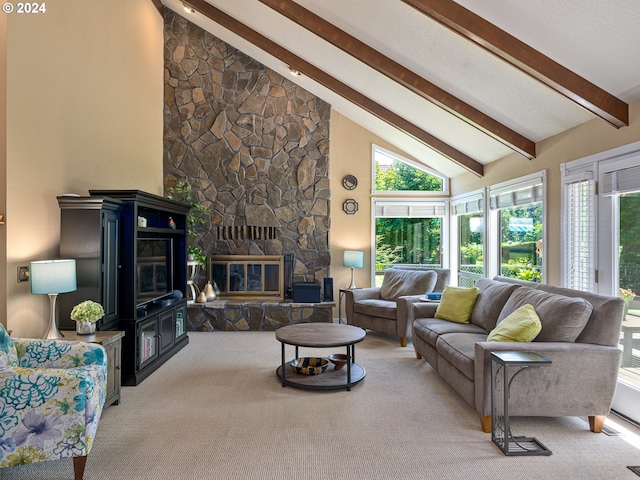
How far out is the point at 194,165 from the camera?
657 cm

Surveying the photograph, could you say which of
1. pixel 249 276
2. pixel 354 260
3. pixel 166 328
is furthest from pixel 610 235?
pixel 249 276

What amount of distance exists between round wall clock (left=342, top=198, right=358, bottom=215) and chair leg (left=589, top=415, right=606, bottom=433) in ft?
14.8

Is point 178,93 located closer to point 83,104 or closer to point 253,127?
point 253,127

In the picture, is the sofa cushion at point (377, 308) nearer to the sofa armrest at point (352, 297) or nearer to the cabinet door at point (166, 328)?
the sofa armrest at point (352, 297)

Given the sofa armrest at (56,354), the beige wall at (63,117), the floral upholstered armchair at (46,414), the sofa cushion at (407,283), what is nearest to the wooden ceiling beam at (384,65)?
the beige wall at (63,117)

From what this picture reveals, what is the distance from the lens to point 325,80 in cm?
555

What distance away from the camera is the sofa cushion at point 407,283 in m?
5.84

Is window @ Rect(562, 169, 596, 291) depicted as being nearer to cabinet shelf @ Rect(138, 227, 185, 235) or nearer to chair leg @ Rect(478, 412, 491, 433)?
chair leg @ Rect(478, 412, 491, 433)

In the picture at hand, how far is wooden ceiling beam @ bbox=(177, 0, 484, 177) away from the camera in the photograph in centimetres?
555

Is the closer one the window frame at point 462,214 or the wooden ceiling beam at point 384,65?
the wooden ceiling beam at point 384,65

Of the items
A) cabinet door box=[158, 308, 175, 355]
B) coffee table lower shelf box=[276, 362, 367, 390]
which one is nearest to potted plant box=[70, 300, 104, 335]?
cabinet door box=[158, 308, 175, 355]

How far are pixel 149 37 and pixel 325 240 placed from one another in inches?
151

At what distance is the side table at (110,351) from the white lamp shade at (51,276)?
40cm

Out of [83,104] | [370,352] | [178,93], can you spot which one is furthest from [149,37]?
[370,352]
